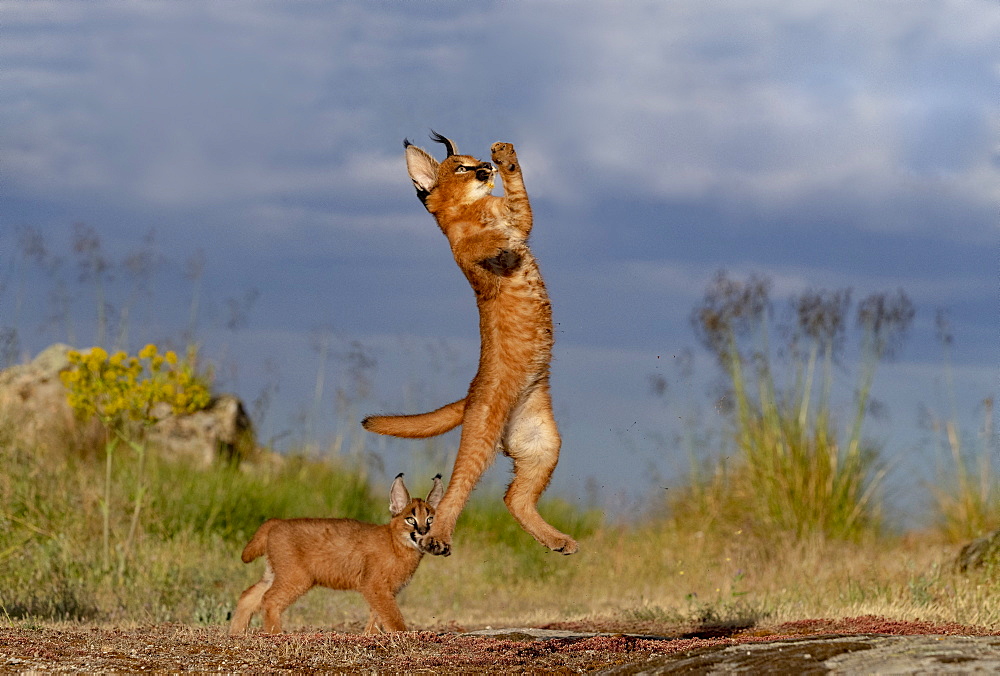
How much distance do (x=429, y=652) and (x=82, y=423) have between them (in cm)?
1084

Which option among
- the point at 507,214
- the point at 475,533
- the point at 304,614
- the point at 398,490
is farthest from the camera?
the point at 475,533

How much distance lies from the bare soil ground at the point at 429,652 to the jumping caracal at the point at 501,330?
725mm

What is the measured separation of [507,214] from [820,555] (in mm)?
7609

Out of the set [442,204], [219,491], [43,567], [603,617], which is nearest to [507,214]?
[442,204]

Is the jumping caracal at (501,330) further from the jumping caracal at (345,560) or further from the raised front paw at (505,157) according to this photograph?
the jumping caracal at (345,560)

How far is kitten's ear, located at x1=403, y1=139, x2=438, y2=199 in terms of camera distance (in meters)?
4.86

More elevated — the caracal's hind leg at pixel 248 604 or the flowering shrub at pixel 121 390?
the flowering shrub at pixel 121 390

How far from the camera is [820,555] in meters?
11.0

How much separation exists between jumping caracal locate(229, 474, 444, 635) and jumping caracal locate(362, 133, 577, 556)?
1.96 metres

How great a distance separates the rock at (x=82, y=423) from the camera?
1441 centimetres

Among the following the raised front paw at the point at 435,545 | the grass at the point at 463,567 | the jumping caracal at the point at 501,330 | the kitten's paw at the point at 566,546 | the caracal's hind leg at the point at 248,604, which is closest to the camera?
the raised front paw at the point at 435,545

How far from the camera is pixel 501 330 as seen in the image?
4.69 metres

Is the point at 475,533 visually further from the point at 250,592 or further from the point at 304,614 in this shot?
the point at 250,592

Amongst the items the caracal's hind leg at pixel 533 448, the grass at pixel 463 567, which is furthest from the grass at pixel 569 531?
the caracal's hind leg at pixel 533 448
